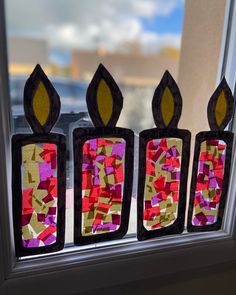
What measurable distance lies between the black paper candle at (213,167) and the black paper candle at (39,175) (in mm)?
393

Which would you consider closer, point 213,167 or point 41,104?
point 41,104

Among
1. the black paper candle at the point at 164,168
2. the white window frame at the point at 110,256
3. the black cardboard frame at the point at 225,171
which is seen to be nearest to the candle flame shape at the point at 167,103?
the black paper candle at the point at 164,168

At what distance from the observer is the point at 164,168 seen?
0.83 meters

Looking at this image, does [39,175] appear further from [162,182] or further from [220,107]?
[220,107]

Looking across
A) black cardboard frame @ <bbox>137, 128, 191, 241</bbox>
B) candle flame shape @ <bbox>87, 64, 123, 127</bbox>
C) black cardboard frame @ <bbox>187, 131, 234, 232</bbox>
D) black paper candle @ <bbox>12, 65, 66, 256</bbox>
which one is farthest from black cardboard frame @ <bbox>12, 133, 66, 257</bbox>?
black cardboard frame @ <bbox>187, 131, 234, 232</bbox>

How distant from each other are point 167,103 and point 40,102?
328 mm

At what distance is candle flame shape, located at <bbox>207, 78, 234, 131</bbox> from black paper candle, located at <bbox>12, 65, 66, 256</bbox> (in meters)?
0.42

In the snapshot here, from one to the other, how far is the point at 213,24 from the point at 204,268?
0.75m

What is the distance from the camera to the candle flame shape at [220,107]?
81cm

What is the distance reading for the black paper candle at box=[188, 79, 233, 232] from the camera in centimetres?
82

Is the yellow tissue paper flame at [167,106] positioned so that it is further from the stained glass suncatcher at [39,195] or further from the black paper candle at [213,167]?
the stained glass suncatcher at [39,195]

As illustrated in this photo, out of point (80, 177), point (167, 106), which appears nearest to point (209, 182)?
point (167, 106)

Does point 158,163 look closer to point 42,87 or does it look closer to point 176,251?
point 176,251

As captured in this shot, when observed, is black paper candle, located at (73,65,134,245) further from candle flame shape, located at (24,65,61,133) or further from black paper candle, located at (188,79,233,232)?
black paper candle, located at (188,79,233,232)
